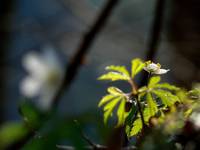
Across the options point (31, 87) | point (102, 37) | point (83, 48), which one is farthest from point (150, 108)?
point (102, 37)

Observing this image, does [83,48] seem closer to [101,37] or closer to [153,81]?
[153,81]

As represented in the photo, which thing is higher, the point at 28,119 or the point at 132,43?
the point at 28,119

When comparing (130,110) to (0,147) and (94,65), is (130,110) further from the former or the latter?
(94,65)

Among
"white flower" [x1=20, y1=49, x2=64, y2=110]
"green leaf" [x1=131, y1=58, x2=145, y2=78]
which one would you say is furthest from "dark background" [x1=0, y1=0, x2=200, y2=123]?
"green leaf" [x1=131, y1=58, x2=145, y2=78]

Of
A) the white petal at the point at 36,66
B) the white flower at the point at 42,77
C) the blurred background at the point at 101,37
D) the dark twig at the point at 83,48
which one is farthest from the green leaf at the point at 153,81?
the white petal at the point at 36,66

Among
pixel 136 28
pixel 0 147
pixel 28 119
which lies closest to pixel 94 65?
pixel 136 28

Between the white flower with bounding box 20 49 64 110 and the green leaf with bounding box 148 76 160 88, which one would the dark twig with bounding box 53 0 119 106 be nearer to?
the white flower with bounding box 20 49 64 110

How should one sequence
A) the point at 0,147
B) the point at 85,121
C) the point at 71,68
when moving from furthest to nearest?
the point at 71,68
the point at 0,147
the point at 85,121

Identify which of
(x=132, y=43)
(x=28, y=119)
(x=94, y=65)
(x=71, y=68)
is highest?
(x=28, y=119)
